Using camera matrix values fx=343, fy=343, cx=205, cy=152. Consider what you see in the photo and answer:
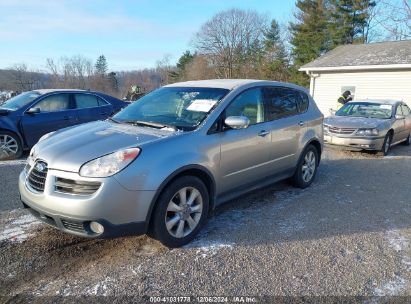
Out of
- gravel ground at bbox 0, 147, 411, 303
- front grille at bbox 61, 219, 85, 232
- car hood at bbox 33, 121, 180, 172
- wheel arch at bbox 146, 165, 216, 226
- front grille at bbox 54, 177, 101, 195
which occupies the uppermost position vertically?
car hood at bbox 33, 121, 180, 172

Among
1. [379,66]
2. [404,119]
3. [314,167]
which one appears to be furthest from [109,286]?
[379,66]

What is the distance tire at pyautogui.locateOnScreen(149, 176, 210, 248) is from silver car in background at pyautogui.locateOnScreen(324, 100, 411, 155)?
6.13 metres

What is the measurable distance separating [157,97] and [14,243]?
2385 mm

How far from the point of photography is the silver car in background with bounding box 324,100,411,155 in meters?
8.49

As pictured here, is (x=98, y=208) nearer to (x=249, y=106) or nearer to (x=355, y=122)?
(x=249, y=106)

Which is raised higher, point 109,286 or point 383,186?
point 109,286

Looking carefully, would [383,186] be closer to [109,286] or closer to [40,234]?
[109,286]

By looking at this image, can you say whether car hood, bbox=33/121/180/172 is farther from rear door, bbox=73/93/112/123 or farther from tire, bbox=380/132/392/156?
tire, bbox=380/132/392/156

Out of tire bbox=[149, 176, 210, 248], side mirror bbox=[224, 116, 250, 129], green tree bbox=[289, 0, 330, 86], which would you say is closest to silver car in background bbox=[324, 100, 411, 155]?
side mirror bbox=[224, 116, 250, 129]

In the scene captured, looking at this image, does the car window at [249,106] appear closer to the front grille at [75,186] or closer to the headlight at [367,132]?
the front grille at [75,186]

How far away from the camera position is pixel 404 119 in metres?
10.0

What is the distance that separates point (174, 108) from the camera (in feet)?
13.7

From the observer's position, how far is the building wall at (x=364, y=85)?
50.3 ft

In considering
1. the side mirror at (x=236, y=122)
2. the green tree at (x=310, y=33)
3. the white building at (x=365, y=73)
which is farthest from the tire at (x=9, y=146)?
the green tree at (x=310, y=33)
